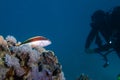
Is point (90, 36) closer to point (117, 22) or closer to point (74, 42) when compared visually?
point (117, 22)

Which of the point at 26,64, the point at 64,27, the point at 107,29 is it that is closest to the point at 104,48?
the point at 107,29

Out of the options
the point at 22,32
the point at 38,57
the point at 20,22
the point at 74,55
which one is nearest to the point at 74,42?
the point at 74,55

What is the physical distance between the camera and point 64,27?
79.1 meters

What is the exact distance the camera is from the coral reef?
9.23ft

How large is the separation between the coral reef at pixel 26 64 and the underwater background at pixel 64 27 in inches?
1073

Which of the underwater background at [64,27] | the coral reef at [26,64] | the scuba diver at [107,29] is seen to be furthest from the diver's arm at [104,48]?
the underwater background at [64,27]

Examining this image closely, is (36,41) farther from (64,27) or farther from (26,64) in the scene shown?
(64,27)

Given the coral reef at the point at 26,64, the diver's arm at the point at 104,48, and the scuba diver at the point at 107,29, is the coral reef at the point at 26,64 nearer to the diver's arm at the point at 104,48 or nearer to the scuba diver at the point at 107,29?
the scuba diver at the point at 107,29

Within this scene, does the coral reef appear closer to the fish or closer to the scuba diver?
the fish

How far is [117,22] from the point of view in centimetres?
877

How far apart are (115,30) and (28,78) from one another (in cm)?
645

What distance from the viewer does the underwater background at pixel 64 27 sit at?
35.8 metres

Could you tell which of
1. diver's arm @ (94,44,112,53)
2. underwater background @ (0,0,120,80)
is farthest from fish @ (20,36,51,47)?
underwater background @ (0,0,120,80)

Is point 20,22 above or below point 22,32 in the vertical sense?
above
